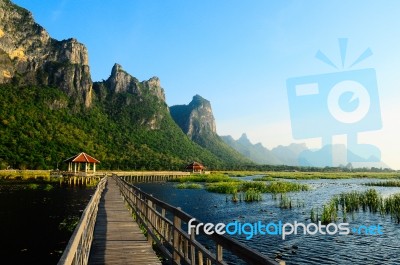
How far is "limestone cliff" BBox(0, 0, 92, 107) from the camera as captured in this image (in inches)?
4972

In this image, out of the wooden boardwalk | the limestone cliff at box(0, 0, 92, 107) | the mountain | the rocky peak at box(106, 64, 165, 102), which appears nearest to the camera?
the wooden boardwalk

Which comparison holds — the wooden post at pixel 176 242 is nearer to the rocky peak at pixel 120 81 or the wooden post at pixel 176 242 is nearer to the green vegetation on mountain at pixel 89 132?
the green vegetation on mountain at pixel 89 132

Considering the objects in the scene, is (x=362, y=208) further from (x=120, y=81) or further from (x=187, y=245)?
(x=120, y=81)

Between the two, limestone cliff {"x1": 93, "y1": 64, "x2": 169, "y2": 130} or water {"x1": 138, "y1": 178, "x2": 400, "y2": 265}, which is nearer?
water {"x1": 138, "y1": 178, "x2": 400, "y2": 265}

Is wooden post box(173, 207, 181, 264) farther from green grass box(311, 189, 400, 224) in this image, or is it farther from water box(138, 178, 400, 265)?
green grass box(311, 189, 400, 224)

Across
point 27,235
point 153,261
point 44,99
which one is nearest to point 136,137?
Answer: point 44,99

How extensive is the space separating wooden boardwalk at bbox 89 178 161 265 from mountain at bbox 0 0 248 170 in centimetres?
6819

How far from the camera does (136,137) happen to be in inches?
6019

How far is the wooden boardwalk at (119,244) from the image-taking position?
9.27m

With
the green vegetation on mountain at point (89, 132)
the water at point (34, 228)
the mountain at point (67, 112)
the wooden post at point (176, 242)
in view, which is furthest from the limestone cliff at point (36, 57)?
the wooden post at point (176, 242)

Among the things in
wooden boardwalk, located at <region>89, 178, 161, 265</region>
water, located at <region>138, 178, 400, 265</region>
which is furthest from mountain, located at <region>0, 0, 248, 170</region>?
wooden boardwalk, located at <region>89, 178, 161, 265</region>

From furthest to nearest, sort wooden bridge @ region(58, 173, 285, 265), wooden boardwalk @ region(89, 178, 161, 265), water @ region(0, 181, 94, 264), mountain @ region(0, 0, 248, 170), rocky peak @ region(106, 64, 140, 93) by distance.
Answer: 1. rocky peak @ region(106, 64, 140, 93)
2. mountain @ region(0, 0, 248, 170)
3. water @ region(0, 181, 94, 264)
4. wooden boardwalk @ region(89, 178, 161, 265)
5. wooden bridge @ region(58, 173, 285, 265)

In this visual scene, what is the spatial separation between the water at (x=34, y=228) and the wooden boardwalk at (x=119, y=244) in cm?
189

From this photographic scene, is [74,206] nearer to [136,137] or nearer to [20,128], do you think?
[20,128]
